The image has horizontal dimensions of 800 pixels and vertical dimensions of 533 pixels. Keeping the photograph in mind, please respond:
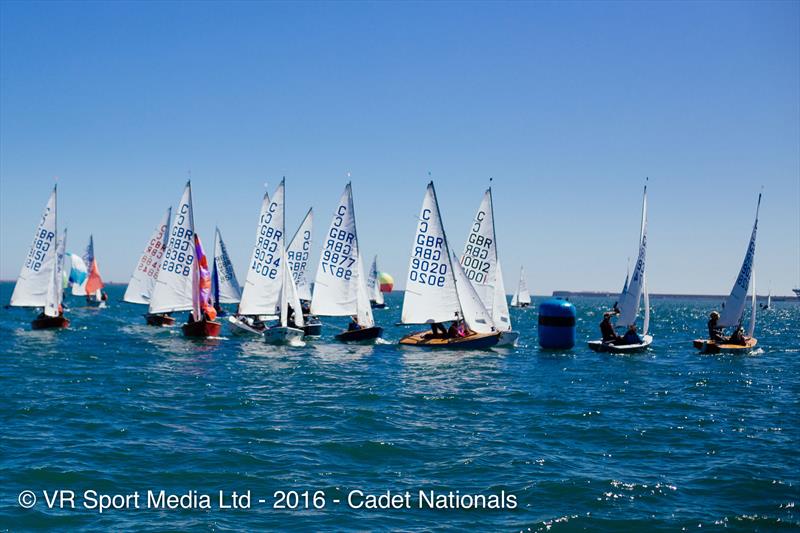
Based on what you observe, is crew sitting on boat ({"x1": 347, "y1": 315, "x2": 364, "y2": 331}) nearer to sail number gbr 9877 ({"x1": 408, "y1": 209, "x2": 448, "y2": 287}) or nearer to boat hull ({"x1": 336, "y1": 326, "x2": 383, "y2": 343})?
boat hull ({"x1": 336, "y1": 326, "x2": 383, "y2": 343})

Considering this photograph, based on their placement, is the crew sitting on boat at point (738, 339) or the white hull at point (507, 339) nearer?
the white hull at point (507, 339)

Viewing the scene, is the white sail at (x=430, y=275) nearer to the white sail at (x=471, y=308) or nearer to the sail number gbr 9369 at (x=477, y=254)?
the white sail at (x=471, y=308)

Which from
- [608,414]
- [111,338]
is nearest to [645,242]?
[608,414]

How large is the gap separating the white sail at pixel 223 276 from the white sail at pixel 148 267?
4893 millimetres

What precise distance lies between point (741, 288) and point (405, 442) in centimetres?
3406

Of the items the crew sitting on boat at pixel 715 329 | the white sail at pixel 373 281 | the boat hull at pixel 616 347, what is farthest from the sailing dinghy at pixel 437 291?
the white sail at pixel 373 281

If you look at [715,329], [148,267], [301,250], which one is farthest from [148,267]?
[715,329]

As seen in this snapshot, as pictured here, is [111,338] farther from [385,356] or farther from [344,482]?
[344,482]

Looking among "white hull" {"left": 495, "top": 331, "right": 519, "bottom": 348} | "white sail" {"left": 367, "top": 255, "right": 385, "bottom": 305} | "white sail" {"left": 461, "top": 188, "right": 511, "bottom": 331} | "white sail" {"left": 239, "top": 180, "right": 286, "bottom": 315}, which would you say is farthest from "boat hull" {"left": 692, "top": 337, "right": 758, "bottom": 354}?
"white sail" {"left": 367, "top": 255, "right": 385, "bottom": 305}

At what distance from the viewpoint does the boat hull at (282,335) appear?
1713 inches

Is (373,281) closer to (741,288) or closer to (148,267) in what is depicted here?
(148,267)

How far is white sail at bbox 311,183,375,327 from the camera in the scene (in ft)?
153

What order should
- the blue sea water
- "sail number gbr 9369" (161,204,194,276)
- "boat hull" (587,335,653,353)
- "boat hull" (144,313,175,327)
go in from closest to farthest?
the blue sea water < "boat hull" (587,335,653,353) < "sail number gbr 9369" (161,204,194,276) < "boat hull" (144,313,175,327)

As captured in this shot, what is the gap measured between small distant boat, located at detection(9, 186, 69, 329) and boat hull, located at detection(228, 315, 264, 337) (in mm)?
13911
